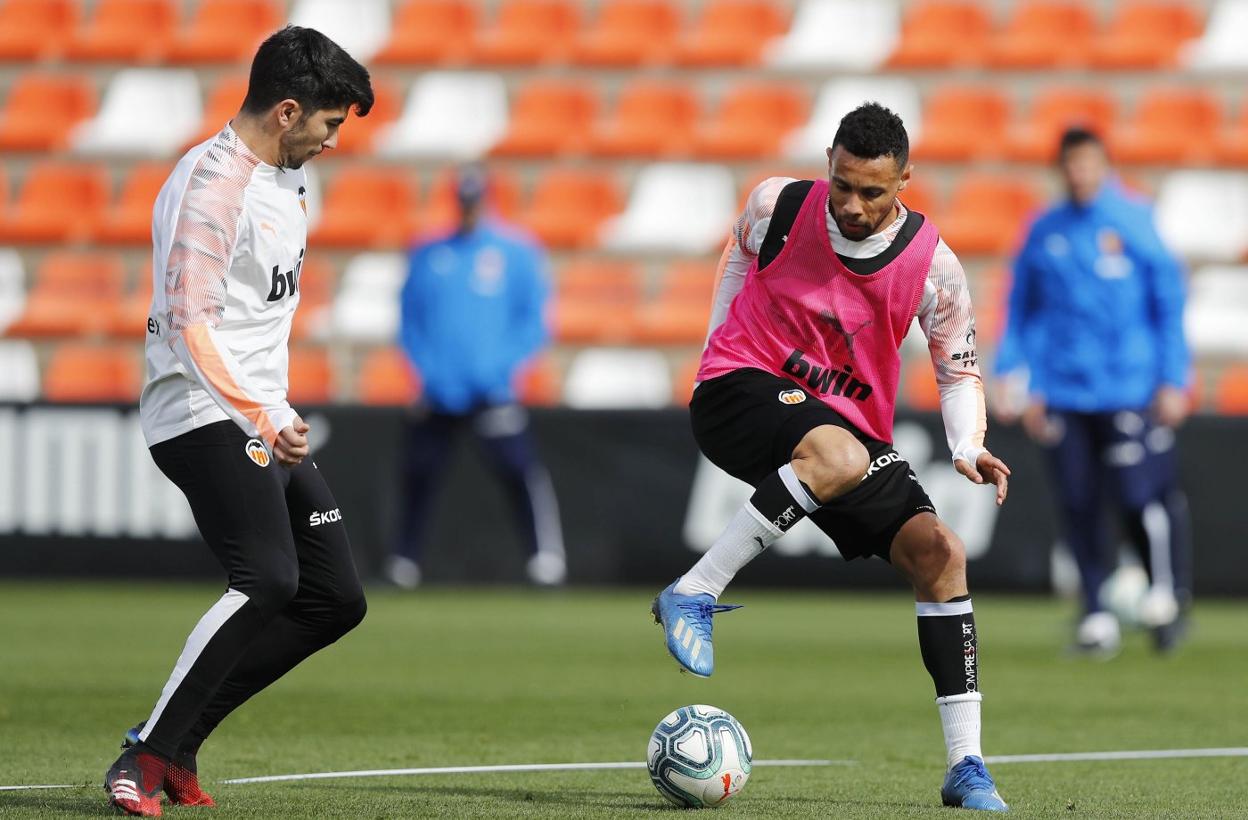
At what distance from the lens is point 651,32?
18.4m

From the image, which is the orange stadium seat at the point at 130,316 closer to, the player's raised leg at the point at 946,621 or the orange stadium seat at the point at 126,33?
the orange stadium seat at the point at 126,33

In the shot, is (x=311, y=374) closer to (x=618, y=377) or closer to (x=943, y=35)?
(x=618, y=377)

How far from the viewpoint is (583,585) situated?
13.8 meters

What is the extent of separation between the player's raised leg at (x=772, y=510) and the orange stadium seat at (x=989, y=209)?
10939mm

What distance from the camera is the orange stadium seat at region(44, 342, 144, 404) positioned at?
53.8ft

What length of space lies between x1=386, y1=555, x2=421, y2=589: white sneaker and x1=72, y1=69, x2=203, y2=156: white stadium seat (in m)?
6.73

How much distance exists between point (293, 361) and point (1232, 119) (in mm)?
8532

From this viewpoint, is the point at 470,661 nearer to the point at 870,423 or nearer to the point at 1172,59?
the point at 870,423

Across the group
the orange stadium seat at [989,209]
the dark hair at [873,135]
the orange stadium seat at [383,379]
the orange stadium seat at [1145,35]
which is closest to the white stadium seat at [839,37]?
the orange stadium seat at [989,209]

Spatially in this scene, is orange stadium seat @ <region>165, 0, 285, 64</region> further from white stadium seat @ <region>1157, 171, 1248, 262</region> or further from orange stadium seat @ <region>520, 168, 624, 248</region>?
white stadium seat @ <region>1157, 171, 1248, 262</region>

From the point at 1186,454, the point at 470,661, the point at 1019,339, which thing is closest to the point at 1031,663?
the point at 1019,339

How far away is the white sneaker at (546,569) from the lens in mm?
13133

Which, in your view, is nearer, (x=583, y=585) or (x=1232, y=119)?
(x=583, y=585)

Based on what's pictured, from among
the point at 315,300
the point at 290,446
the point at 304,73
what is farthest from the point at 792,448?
the point at 315,300
